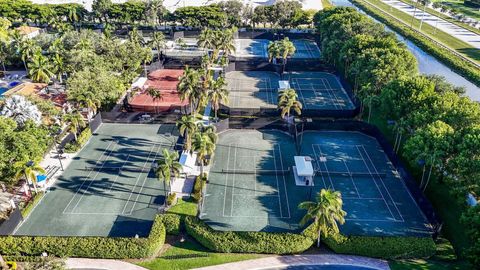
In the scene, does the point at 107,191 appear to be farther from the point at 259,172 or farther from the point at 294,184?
the point at 294,184

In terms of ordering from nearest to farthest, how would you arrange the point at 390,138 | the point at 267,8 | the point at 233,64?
the point at 390,138 → the point at 233,64 → the point at 267,8

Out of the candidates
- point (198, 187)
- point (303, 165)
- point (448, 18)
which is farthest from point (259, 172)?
point (448, 18)

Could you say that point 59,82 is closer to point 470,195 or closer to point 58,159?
point 58,159

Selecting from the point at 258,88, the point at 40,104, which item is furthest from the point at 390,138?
the point at 40,104

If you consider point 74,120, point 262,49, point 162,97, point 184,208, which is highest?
point 262,49

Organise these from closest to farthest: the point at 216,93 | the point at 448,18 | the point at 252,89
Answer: the point at 216,93 < the point at 252,89 < the point at 448,18

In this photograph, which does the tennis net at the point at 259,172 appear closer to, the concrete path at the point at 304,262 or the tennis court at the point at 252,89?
the concrete path at the point at 304,262
